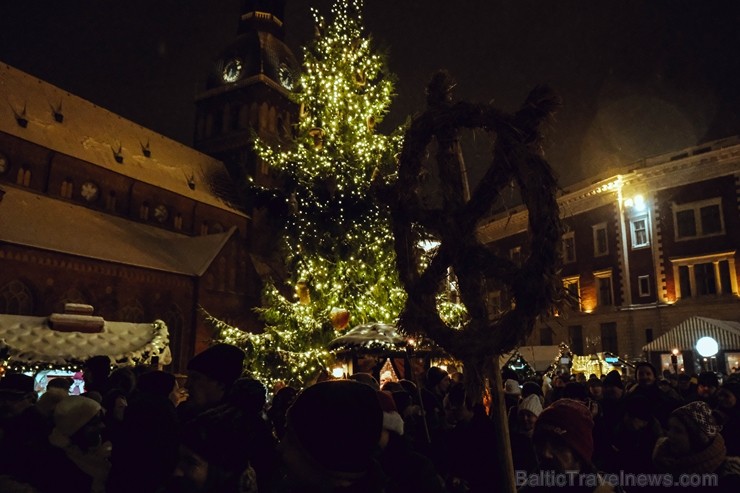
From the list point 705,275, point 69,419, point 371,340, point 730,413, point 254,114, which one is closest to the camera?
point 69,419

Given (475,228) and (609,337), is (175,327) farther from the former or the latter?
(475,228)

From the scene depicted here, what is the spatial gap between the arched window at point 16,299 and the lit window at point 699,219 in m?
32.2

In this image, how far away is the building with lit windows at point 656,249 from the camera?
1077 inches

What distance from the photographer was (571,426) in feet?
9.32

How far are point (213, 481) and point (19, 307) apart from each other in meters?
23.4

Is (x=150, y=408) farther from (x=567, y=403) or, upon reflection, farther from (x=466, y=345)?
(x=567, y=403)

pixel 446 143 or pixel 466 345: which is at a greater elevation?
pixel 446 143

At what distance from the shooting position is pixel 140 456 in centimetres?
316

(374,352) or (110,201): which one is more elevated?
(110,201)

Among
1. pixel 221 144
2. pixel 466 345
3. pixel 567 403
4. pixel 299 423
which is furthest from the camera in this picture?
pixel 221 144

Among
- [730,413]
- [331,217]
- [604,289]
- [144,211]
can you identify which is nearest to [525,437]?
[730,413]

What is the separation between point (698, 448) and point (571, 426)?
3.26 ft

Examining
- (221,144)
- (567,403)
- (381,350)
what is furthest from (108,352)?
(221,144)

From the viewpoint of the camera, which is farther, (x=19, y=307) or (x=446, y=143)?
(x=19, y=307)
